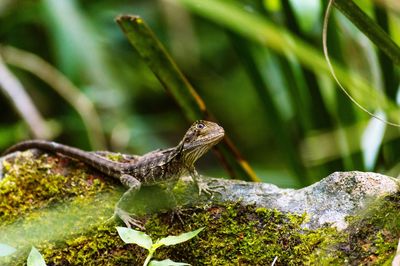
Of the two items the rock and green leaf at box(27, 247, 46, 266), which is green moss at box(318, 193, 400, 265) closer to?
the rock

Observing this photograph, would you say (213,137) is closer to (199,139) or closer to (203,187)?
(199,139)

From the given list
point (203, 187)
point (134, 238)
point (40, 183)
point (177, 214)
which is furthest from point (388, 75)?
point (40, 183)

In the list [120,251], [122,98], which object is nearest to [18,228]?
[120,251]

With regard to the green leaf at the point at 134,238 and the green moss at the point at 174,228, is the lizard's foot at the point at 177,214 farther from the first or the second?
the green leaf at the point at 134,238

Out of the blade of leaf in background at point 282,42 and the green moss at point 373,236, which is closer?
the green moss at point 373,236

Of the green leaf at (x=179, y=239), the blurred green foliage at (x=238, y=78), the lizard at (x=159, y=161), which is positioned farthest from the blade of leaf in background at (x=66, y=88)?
the green leaf at (x=179, y=239)

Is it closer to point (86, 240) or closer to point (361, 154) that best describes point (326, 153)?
point (361, 154)
